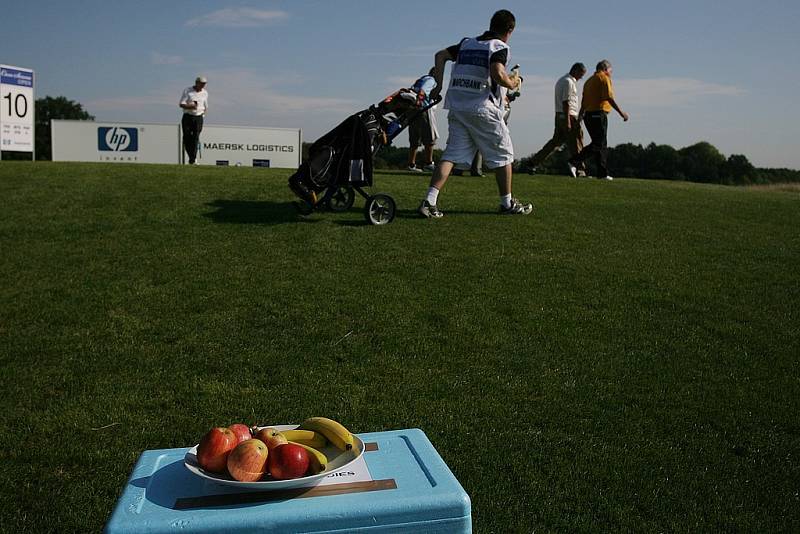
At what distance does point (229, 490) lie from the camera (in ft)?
7.86

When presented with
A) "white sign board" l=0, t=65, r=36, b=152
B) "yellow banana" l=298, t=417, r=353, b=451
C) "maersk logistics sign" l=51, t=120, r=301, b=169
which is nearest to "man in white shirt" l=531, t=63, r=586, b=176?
"yellow banana" l=298, t=417, r=353, b=451

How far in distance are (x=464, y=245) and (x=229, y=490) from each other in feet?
17.5

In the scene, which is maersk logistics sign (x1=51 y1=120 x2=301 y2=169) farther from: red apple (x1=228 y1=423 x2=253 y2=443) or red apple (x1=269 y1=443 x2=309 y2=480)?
red apple (x1=269 y1=443 x2=309 y2=480)

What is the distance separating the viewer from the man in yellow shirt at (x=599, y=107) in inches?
524

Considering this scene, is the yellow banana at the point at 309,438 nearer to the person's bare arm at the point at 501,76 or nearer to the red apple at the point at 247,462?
the red apple at the point at 247,462

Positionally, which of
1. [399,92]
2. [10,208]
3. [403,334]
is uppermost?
[399,92]

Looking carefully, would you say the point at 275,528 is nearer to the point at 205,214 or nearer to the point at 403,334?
the point at 403,334

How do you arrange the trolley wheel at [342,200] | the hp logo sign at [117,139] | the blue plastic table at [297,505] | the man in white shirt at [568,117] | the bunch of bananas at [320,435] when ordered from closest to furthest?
the blue plastic table at [297,505]
the bunch of bananas at [320,435]
the trolley wheel at [342,200]
the man in white shirt at [568,117]
the hp logo sign at [117,139]

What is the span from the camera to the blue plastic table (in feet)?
7.20

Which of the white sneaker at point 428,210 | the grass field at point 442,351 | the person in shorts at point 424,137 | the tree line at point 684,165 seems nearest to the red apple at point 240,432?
the grass field at point 442,351

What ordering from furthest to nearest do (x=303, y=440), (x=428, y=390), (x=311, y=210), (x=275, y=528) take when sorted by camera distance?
(x=311, y=210), (x=428, y=390), (x=303, y=440), (x=275, y=528)

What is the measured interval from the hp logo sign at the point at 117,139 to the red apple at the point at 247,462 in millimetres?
30330

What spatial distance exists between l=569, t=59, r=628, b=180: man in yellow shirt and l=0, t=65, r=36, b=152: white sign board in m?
17.0

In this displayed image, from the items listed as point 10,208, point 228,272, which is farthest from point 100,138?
point 228,272
